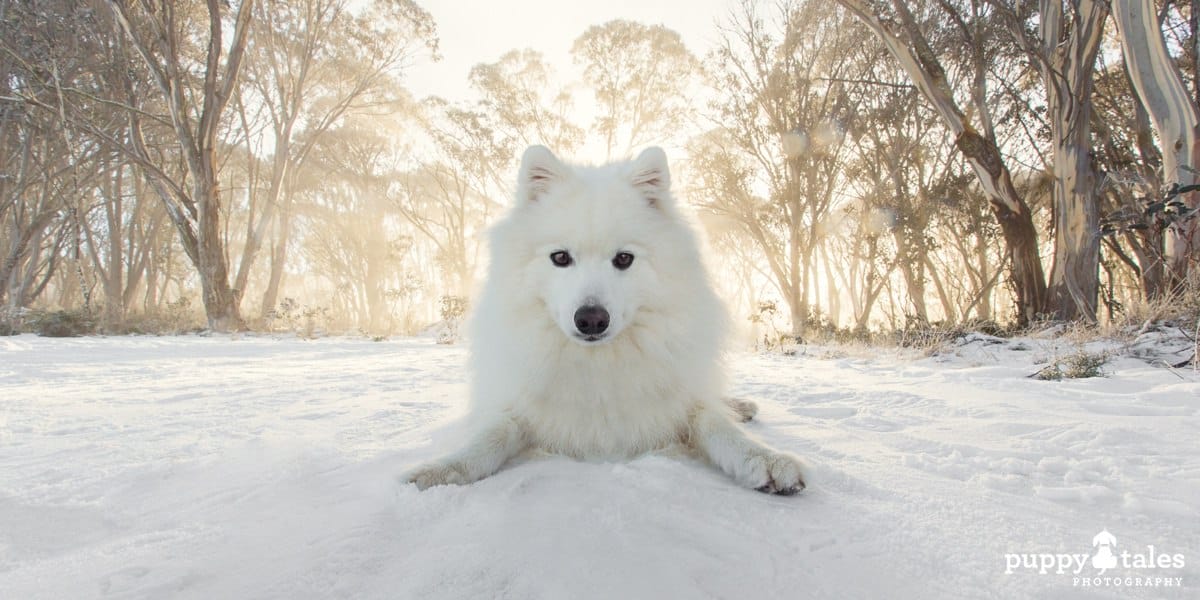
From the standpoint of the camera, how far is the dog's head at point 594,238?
5.97 ft

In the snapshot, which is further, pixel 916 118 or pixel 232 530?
pixel 916 118

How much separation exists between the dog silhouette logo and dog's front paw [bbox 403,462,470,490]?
60.0 inches

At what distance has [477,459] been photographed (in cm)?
157

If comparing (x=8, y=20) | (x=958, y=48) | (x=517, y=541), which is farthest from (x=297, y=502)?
(x=8, y=20)

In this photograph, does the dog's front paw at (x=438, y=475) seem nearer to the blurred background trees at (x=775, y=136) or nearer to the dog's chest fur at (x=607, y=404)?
the dog's chest fur at (x=607, y=404)

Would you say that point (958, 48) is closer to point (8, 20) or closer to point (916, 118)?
point (916, 118)

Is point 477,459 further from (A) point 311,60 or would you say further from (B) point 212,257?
(A) point 311,60

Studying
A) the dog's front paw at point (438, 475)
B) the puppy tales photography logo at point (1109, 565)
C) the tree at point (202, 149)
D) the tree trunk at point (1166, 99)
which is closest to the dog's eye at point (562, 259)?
the dog's front paw at point (438, 475)

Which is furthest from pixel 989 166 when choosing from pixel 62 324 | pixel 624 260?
pixel 62 324

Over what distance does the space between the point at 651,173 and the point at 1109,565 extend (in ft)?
6.21

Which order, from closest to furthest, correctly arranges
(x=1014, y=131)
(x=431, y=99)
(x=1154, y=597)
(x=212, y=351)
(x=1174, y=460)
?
(x=1154, y=597), (x=1174, y=460), (x=212, y=351), (x=1014, y=131), (x=431, y=99)

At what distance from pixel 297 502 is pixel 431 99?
21238mm

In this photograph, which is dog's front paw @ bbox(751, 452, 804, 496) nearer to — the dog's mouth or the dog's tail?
the dog's mouth

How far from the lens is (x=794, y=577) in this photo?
975mm
